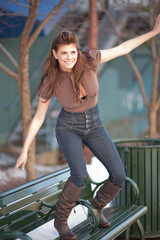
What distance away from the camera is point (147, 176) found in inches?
155

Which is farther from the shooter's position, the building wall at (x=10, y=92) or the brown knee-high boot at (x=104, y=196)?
the building wall at (x=10, y=92)

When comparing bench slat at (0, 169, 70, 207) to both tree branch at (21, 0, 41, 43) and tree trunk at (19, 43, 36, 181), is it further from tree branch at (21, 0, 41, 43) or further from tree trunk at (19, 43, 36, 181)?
tree trunk at (19, 43, 36, 181)

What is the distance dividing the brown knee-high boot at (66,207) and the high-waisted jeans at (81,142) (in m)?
0.05

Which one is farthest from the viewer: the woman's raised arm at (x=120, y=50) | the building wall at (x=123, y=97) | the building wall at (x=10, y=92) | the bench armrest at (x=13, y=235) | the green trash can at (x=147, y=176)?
the building wall at (x=123, y=97)

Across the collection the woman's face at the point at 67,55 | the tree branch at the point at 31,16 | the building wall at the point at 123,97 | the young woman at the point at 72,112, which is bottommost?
the building wall at the point at 123,97

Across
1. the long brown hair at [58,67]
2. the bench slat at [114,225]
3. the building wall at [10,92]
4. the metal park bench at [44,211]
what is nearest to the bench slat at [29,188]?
the metal park bench at [44,211]

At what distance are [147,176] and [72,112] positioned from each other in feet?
4.70

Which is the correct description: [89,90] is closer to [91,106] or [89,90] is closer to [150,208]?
[91,106]

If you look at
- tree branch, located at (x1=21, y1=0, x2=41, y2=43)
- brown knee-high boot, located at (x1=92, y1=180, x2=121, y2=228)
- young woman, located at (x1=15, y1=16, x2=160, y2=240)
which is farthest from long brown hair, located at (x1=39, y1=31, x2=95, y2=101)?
tree branch, located at (x1=21, y1=0, x2=41, y2=43)

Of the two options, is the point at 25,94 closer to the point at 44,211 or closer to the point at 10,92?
the point at 44,211

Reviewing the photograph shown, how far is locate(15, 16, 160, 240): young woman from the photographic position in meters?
2.84

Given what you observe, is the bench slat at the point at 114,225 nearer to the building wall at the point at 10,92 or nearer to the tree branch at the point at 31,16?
the tree branch at the point at 31,16

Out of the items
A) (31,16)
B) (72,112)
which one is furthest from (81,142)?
(31,16)

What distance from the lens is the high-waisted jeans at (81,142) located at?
284 cm
